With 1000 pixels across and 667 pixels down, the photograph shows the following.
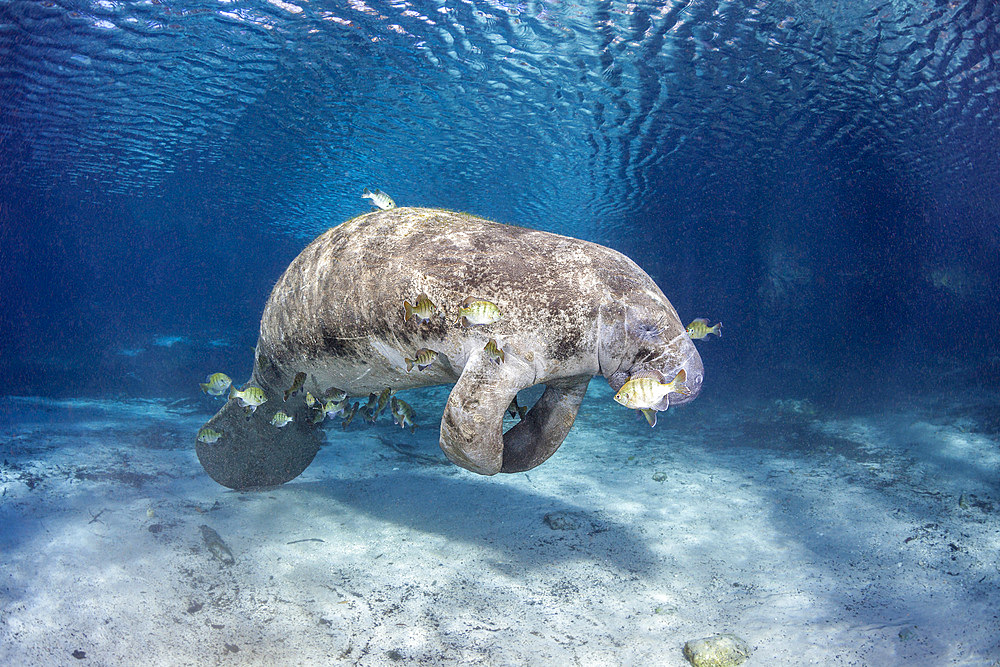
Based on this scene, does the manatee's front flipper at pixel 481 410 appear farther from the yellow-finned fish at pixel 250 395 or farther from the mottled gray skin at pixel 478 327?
the yellow-finned fish at pixel 250 395

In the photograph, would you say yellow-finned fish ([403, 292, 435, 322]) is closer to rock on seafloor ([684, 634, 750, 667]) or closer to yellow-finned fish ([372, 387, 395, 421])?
yellow-finned fish ([372, 387, 395, 421])

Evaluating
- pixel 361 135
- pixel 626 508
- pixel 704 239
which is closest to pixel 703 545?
pixel 626 508

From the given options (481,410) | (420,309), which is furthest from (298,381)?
(481,410)

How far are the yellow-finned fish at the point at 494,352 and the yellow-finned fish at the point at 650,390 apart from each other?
2.41 ft

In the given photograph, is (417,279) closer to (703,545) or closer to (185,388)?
(703,545)

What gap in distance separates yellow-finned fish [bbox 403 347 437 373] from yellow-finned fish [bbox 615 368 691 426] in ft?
3.99

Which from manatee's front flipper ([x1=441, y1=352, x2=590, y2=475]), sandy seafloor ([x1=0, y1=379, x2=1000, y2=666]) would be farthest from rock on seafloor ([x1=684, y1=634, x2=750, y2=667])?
manatee's front flipper ([x1=441, y1=352, x2=590, y2=475])

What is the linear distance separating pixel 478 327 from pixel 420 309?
1.24 ft

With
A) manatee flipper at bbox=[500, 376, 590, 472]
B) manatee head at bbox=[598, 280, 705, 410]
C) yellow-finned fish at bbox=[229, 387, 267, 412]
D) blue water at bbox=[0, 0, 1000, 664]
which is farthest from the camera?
blue water at bbox=[0, 0, 1000, 664]

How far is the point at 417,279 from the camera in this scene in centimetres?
309

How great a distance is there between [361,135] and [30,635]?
1737 cm

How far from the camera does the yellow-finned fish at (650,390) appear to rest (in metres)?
2.56

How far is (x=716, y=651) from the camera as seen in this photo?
3.17 m

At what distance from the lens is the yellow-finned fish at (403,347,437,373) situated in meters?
3.04
